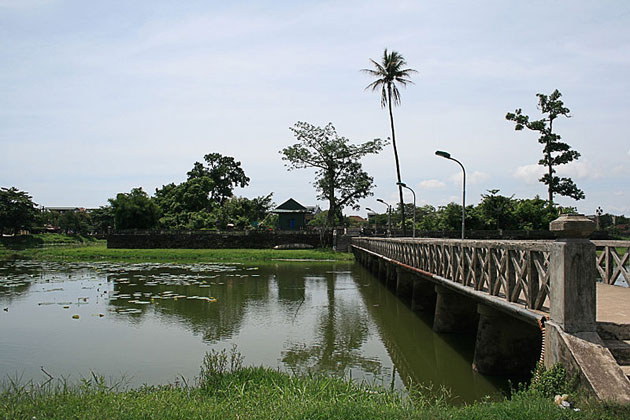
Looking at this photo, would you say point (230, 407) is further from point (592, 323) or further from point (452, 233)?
point (452, 233)

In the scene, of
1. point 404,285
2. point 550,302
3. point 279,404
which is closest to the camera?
point 279,404

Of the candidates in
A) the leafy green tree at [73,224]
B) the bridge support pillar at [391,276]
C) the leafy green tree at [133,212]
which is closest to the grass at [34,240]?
the leafy green tree at [73,224]

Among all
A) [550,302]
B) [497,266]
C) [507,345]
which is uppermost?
[497,266]

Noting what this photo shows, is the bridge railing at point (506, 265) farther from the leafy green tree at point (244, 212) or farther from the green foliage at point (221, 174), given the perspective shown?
the green foliage at point (221, 174)

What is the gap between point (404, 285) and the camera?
69.9ft

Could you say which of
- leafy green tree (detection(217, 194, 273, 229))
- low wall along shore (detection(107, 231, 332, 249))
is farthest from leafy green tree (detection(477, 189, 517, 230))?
leafy green tree (detection(217, 194, 273, 229))

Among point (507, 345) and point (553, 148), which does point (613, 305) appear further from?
point (553, 148)

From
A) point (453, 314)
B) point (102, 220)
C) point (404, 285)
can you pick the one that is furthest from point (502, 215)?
point (102, 220)

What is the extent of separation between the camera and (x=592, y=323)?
6297mm

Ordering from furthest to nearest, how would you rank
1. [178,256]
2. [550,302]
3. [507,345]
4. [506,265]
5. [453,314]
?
[178,256] < [453,314] < [507,345] < [506,265] < [550,302]

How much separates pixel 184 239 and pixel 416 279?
138 feet

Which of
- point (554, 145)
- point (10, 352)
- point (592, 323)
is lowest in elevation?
point (10, 352)

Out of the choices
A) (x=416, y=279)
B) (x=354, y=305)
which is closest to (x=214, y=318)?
(x=354, y=305)

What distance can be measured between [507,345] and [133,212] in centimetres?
5678
